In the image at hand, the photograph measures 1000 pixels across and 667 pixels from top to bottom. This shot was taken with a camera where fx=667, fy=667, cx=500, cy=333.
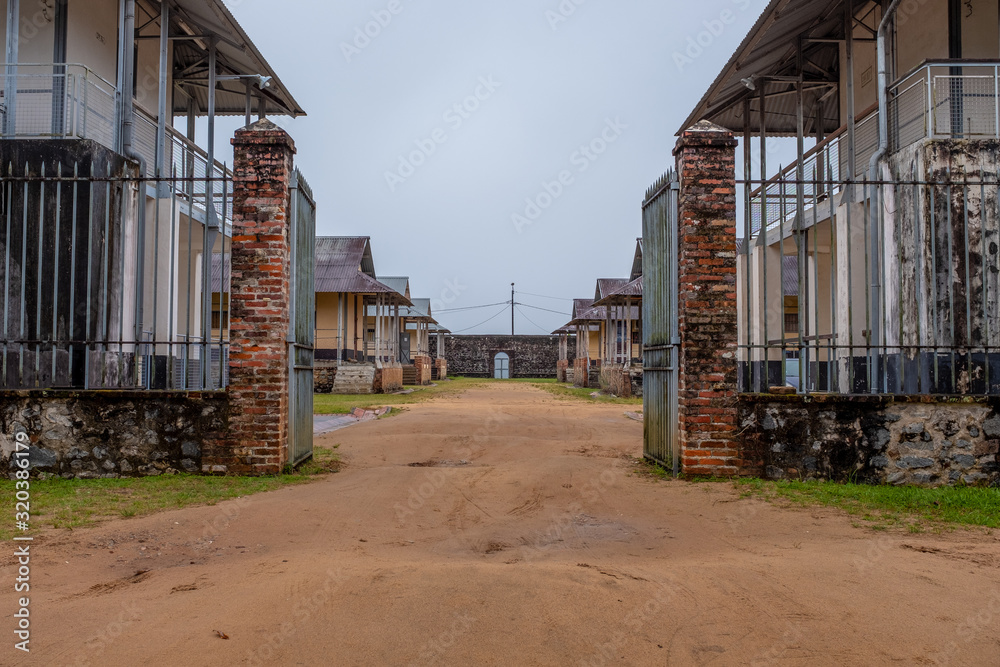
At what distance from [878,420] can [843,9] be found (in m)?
7.81

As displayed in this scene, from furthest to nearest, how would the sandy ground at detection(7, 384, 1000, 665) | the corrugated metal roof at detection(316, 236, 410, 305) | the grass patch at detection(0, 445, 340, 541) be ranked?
the corrugated metal roof at detection(316, 236, 410, 305) < the grass patch at detection(0, 445, 340, 541) < the sandy ground at detection(7, 384, 1000, 665)

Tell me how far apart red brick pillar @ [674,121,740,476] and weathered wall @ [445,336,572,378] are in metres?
40.3

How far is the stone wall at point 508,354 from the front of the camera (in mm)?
46731

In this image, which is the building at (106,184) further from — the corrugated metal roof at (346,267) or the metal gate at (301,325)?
the corrugated metal roof at (346,267)

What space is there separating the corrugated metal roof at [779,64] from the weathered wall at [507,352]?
102 feet

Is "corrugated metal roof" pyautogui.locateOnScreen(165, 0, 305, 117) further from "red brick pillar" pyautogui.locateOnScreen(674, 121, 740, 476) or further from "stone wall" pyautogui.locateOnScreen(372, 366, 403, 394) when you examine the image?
"stone wall" pyautogui.locateOnScreen(372, 366, 403, 394)

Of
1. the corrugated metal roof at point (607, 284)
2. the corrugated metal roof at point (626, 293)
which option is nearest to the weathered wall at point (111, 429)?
the corrugated metal roof at point (626, 293)

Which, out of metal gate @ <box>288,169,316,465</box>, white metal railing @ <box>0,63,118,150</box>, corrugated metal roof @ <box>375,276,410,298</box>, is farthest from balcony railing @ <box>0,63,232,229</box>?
corrugated metal roof @ <box>375,276,410,298</box>

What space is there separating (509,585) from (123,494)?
3.89 m

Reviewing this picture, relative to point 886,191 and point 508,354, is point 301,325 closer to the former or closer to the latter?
point 886,191

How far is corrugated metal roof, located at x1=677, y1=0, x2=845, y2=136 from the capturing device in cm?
1019

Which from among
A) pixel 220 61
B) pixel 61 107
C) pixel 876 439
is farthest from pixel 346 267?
pixel 876 439

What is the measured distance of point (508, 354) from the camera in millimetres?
47094

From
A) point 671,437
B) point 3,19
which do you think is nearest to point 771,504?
point 671,437
